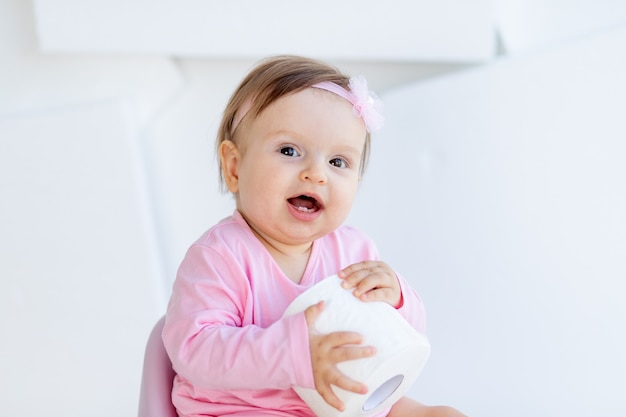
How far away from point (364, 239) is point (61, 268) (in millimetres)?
705

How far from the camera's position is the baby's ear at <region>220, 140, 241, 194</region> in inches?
40.1

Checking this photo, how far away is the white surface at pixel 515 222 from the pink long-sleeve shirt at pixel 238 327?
0.38m

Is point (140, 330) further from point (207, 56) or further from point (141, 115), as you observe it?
point (207, 56)

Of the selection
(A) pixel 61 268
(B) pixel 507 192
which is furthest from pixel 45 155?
(B) pixel 507 192

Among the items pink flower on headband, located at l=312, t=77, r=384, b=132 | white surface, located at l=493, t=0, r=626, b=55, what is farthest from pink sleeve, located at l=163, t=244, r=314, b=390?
white surface, located at l=493, t=0, r=626, b=55

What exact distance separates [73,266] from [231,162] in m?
0.68

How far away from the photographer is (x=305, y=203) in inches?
38.4

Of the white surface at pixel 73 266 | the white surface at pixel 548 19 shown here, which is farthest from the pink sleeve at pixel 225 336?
the white surface at pixel 548 19

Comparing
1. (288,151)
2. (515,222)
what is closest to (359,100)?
(288,151)

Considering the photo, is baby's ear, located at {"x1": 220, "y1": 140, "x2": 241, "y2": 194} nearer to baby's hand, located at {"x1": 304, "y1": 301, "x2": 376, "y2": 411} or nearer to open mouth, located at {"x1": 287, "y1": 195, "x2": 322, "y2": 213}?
open mouth, located at {"x1": 287, "y1": 195, "x2": 322, "y2": 213}

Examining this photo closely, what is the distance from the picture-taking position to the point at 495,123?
1.72 metres

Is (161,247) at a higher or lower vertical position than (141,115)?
lower

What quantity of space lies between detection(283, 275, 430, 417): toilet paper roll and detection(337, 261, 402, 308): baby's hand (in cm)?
1

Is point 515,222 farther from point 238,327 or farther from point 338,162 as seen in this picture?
point 238,327
